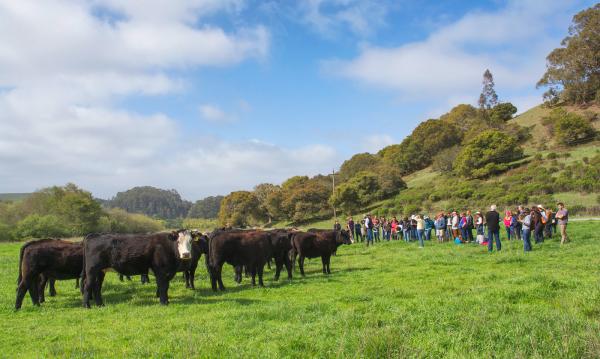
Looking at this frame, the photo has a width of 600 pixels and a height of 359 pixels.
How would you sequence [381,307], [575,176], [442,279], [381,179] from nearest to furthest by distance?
[381,307] → [442,279] → [575,176] → [381,179]

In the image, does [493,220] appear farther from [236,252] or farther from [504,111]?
[504,111]

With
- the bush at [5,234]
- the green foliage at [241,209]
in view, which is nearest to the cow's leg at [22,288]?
the bush at [5,234]

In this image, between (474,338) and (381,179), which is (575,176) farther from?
(474,338)

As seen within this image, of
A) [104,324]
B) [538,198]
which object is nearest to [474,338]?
[104,324]

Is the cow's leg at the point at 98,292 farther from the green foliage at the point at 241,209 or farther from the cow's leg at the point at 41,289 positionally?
the green foliage at the point at 241,209

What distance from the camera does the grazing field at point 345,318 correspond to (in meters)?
6.47

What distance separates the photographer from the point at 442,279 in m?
12.8

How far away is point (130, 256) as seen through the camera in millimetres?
11781

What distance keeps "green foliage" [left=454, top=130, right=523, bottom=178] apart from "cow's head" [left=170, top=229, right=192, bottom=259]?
59.6 m

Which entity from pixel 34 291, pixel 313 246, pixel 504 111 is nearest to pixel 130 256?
pixel 34 291

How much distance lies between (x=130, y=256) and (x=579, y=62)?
76404mm

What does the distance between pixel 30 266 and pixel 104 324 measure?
4053 mm

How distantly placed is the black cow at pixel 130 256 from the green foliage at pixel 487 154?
5991 centimetres

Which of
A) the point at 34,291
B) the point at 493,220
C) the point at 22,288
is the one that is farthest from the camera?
the point at 493,220
